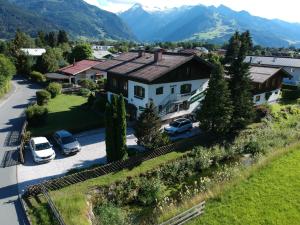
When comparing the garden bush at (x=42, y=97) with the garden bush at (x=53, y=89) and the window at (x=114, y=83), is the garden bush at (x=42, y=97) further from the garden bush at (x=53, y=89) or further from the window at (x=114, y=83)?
the window at (x=114, y=83)

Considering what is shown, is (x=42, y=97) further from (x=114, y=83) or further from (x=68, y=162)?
(x=68, y=162)

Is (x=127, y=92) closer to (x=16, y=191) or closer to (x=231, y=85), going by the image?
(x=231, y=85)

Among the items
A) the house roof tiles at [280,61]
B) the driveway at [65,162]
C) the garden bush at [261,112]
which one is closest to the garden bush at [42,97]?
the driveway at [65,162]

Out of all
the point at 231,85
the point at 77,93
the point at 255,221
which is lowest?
the point at 77,93

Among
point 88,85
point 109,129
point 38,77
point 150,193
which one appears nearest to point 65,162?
point 109,129

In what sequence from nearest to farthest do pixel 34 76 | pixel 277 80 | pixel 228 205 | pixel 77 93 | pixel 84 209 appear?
1. pixel 228 205
2. pixel 84 209
3. pixel 277 80
4. pixel 77 93
5. pixel 34 76

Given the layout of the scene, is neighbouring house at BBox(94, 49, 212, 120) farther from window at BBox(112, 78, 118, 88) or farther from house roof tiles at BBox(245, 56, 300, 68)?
house roof tiles at BBox(245, 56, 300, 68)

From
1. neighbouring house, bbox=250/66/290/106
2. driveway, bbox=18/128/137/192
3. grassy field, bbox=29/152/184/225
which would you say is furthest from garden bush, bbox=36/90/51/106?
neighbouring house, bbox=250/66/290/106

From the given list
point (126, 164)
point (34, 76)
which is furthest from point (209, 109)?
point (34, 76)
